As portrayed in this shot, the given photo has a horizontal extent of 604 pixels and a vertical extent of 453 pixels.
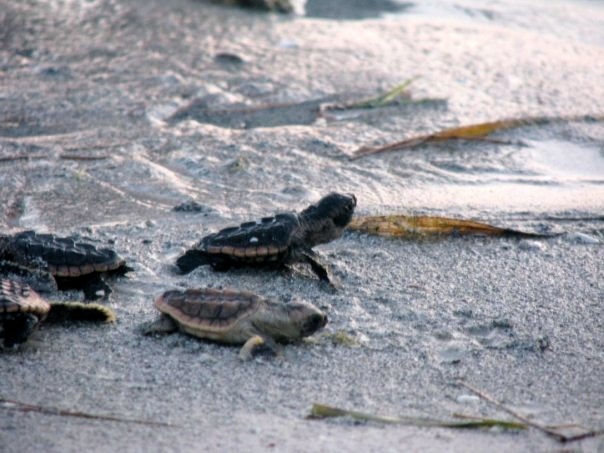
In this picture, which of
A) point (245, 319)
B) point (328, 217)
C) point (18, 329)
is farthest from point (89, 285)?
point (328, 217)

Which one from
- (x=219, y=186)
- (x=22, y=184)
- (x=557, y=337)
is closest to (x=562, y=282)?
(x=557, y=337)

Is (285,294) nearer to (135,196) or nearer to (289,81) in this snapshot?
(135,196)

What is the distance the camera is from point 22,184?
515 centimetres

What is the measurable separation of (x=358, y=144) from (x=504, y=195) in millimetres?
1023

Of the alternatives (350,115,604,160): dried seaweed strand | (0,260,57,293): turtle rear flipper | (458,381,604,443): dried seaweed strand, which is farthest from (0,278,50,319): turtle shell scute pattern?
(350,115,604,160): dried seaweed strand

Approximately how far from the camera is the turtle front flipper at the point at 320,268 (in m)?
4.05

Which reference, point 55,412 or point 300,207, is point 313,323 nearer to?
point 55,412

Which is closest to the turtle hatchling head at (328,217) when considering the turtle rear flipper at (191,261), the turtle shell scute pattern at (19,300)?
the turtle rear flipper at (191,261)

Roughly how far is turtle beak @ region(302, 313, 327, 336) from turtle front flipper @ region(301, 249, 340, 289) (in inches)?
21.5

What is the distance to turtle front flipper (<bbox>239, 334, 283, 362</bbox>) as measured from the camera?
339 centimetres

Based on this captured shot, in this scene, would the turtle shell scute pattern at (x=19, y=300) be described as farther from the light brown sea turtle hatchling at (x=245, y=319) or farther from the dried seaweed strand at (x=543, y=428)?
the dried seaweed strand at (x=543, y=428)

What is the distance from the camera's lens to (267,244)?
4.05m

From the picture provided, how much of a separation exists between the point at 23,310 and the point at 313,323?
3.27ft

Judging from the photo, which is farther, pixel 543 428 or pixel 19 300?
pixel 19 300
